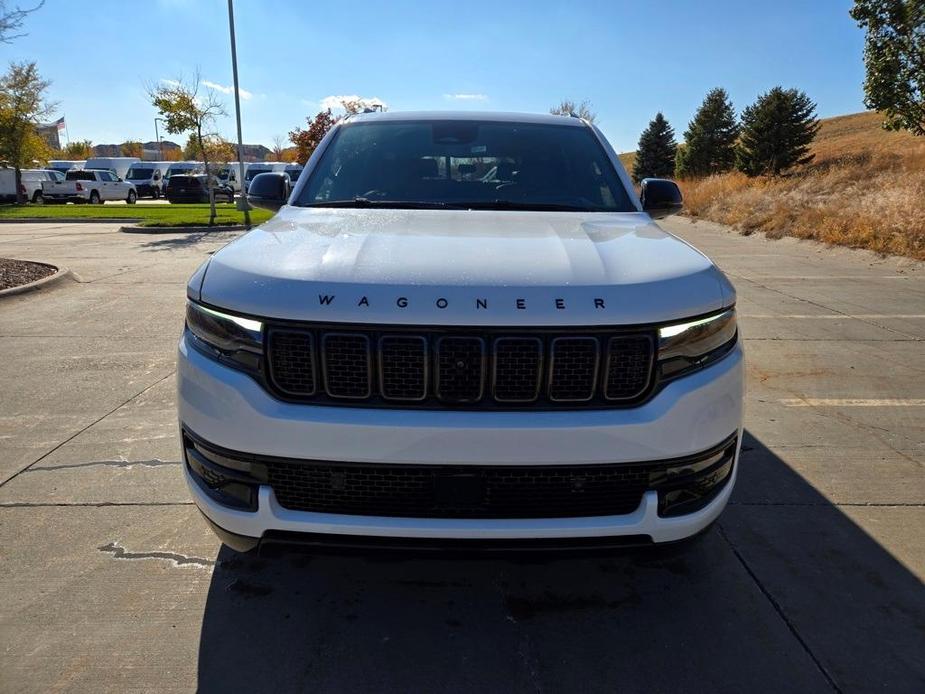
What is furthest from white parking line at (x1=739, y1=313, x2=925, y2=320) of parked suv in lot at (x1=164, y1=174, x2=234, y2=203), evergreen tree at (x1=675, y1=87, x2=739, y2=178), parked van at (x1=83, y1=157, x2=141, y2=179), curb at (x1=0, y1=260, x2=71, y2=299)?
parked van at (x1=83, y1=157, x2=141, y2=179)

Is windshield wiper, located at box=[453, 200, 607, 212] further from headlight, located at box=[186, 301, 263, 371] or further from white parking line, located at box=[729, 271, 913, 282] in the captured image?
white parking line, located at box=[729, 271, 913, 282]

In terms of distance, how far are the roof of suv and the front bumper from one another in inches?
93.7

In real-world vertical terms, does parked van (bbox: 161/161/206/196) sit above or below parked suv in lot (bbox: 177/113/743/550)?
above

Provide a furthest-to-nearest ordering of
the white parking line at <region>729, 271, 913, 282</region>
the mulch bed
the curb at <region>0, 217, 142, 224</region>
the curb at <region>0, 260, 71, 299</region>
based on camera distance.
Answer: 1. the curb at <region>0, 217, 142, 224</region>
2. the white parking line at <region>729, 271, 913, 282</region>
3. the mulch bed
4. the curb at <region>0, 260, 71, 299</region>

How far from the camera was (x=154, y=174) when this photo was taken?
4553 cm

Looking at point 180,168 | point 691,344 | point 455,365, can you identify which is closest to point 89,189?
point 180,168

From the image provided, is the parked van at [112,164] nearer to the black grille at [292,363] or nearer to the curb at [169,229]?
the curb at [169,229]

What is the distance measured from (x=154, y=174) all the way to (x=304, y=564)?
48698 millimetres

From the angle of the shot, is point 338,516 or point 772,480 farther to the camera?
point 772,480

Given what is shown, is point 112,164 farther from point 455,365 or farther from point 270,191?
point 455,365

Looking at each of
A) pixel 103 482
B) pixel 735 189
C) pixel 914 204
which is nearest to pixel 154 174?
pixel 735 189

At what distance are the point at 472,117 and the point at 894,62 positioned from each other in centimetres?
2256

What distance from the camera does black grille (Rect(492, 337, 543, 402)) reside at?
2.12 m

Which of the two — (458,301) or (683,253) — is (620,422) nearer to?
(458,301)
